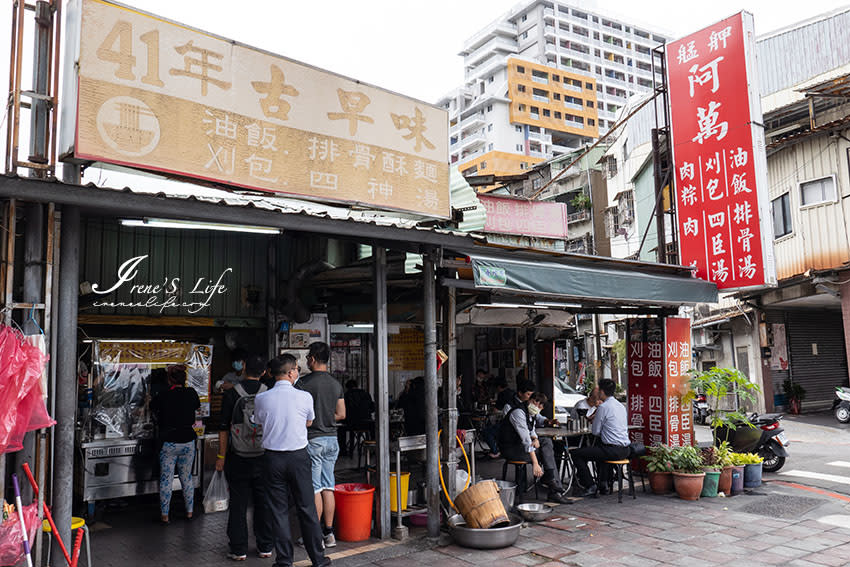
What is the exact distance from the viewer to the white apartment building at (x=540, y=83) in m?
69.6

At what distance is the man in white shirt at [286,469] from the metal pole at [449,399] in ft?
5.84

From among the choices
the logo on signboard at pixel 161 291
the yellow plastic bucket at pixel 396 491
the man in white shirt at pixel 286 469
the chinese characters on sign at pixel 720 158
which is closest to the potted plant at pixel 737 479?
the chinese characters on sign at pixel 720 158

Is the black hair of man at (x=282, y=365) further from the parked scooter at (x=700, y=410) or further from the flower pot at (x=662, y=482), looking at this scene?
the parked scooter at (x=700, y=410)

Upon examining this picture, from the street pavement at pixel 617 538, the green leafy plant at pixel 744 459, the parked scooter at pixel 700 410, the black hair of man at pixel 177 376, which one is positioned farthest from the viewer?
the parked scooter at pixel 700 410

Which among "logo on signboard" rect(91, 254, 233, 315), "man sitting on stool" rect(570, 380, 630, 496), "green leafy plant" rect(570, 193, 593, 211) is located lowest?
"man sitting on stool" rect(570, 380, 630, 496)

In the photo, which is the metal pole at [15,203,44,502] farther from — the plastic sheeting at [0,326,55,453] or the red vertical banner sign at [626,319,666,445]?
the red vertical banner sign at [626,319,666,445]

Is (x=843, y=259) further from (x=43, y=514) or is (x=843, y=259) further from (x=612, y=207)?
(x=43, y=514)

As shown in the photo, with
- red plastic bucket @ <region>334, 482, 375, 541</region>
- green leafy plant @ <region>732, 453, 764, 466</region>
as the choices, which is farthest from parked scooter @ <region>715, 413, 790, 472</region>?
red plastic bucket @ <region>334, 482, 375, 541</region>

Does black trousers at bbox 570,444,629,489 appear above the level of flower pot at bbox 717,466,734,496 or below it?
above

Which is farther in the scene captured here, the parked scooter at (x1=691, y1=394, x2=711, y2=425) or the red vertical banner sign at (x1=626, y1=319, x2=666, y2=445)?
the parked scooter at (x1=691, y1=394, x2=711, y2=425)

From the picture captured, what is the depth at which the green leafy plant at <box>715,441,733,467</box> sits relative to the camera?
9078 millimetres

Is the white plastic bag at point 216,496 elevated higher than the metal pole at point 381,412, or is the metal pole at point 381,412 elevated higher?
the metal pole at point 381,412

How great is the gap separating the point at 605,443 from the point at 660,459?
0.97 metres

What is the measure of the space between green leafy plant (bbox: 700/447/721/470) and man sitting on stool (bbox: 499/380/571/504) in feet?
7.06
